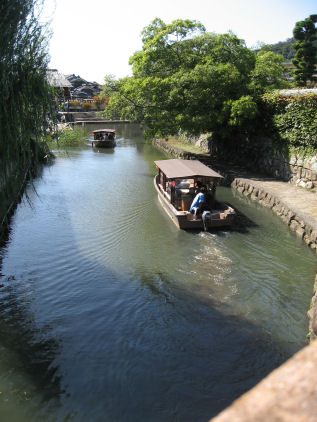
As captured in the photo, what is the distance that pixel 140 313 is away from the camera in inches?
340

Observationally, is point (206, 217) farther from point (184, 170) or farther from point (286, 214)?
point (286, 214)

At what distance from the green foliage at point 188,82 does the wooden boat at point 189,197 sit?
667 cm

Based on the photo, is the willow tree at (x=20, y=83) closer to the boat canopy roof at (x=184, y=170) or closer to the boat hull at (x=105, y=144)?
the boat canopy roof at (x=184, y=170)

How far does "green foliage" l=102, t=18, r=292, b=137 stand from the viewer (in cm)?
2172

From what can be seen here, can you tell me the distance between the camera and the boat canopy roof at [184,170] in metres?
14.5

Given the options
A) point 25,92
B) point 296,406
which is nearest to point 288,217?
point 25,92

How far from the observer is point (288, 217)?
14.4 metres

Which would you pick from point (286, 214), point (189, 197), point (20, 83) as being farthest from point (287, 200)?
point (20, 83)

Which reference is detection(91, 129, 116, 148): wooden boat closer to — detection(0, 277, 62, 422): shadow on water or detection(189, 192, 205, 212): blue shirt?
detection(189, 192, 205, 212): blue shirt

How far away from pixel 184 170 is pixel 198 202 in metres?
1.98

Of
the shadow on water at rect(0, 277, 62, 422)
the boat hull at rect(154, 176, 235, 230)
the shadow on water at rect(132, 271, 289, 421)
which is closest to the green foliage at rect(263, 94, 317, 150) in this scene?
the boat hull at rect(154, 176, 235, 230)

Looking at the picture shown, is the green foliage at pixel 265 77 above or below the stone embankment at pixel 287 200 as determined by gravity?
above

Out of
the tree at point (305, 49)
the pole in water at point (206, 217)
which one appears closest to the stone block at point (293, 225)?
the pole in water at point (206, 217)

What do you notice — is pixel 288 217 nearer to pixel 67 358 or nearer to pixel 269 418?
pixel 67 358
